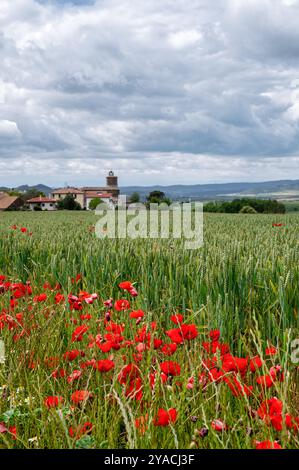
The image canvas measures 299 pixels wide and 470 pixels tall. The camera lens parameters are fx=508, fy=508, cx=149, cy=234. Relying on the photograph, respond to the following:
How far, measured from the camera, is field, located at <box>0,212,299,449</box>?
7.74 ft

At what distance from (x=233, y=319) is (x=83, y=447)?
7.35ft

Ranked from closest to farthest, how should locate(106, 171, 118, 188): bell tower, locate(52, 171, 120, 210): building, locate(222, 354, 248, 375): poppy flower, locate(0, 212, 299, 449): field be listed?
locate(0, 212, 299, 449): field, locate(222, 354, 248, 375): poppy flower, locate(52, 171, 120, 210): building, locate(106, 171, 118, 188): bell tower

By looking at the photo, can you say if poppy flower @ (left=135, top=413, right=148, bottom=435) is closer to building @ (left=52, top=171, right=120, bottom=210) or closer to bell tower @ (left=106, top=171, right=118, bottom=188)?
building @ (left=52, top=171, right=120, bottom=210)

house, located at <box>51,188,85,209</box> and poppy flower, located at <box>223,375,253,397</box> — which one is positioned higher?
house, located at <box>51,188,85,209</box>

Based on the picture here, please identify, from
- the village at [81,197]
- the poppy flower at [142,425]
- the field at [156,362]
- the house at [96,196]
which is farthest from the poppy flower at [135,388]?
the house at [96,196]

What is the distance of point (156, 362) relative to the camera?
2.82 m

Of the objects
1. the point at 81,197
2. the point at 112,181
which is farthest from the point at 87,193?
the point at 112,181

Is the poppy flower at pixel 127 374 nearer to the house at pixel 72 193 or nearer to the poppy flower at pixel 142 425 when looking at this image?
the poppy flower at pixel 142 425

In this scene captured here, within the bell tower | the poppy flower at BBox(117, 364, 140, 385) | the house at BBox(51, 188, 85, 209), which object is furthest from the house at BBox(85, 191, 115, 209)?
the poppy flower at BBox(117, 364, 140, 385)

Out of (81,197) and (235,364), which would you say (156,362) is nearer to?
(235,364)

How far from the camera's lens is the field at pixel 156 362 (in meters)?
2.36

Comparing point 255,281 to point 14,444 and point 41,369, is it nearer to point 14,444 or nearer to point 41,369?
point 41,369

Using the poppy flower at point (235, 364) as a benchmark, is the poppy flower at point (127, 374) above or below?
below

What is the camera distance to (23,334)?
364 cm
